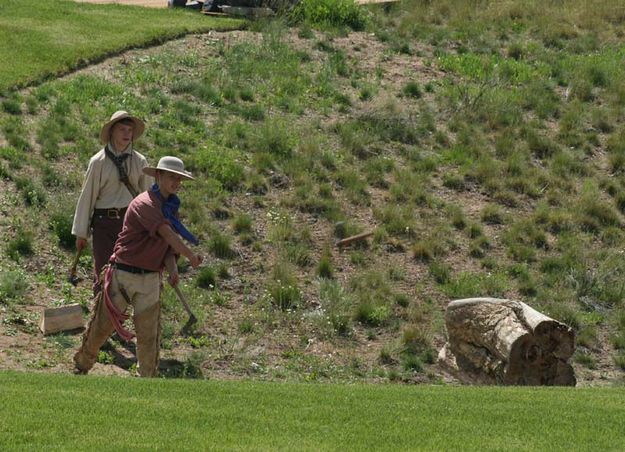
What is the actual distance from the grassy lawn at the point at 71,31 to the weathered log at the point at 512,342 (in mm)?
7990

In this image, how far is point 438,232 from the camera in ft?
54.4

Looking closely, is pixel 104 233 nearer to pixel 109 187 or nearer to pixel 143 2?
pixel 109 187

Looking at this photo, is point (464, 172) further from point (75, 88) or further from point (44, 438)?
point (44, 438)

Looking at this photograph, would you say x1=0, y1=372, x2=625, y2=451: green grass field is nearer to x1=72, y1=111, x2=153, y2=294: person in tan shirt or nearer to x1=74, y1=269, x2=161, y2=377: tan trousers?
x1=74, y1=269, x2=161, y2=377: tan trousers

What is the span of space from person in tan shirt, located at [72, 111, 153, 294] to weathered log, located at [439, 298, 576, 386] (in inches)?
120

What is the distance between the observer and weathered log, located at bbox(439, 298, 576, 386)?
1208 centimetres

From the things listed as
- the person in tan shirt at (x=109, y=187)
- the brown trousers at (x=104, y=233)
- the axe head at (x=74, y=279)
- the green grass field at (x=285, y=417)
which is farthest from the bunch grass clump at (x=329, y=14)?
the green grass field at (x=285, y=417)

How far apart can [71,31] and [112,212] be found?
8709 millimetres

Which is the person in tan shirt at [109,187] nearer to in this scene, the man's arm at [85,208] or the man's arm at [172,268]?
the man's arm at [85,208]

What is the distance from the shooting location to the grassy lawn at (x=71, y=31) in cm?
1908

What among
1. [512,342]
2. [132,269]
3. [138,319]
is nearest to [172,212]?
[132,269]

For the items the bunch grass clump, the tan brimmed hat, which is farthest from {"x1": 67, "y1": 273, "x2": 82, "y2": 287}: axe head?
the bunch grass clump

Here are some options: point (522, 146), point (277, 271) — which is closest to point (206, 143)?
point (277, 271)

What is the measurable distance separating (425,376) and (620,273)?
3544mm
